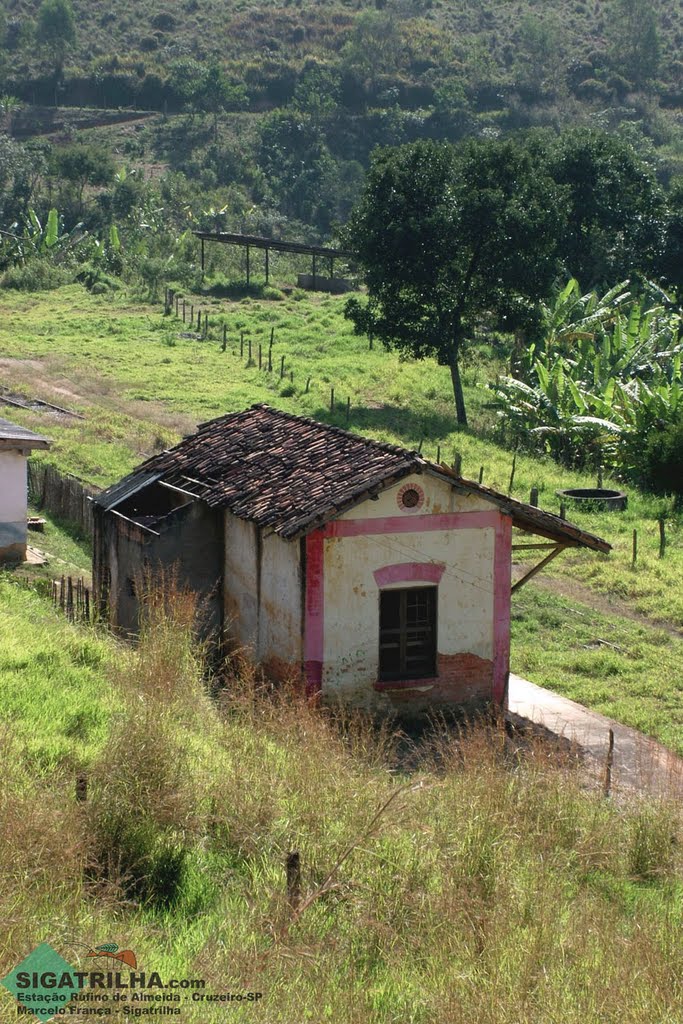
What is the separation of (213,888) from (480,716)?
24.2 ft

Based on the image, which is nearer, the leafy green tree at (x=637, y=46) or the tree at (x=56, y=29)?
the tree at (x=56, y=29)

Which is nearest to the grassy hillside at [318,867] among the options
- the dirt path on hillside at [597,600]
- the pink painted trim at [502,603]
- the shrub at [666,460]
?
the pink painted trim at [502,603]

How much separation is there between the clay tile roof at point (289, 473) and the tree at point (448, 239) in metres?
18.5

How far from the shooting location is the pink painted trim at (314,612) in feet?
51.8

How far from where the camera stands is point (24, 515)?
22.6m

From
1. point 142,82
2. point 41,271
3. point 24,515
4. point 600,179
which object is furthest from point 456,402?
point 142,82

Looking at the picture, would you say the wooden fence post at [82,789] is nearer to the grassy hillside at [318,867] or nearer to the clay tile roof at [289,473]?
the grassy hillside at [318,867]

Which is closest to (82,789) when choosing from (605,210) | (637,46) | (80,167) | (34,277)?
(605,210)

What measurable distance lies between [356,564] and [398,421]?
21.8m

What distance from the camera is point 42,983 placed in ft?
24.8

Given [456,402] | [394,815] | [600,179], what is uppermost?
[600,179]

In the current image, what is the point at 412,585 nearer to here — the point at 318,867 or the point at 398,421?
the point at 318,867

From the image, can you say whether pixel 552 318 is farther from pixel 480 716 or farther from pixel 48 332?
pixel 480 716

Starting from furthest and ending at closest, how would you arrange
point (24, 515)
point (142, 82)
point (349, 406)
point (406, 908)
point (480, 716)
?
point (142, 82) < point (349, 406) < point (24, 515) < point (480, 716) < point (406, 908)
